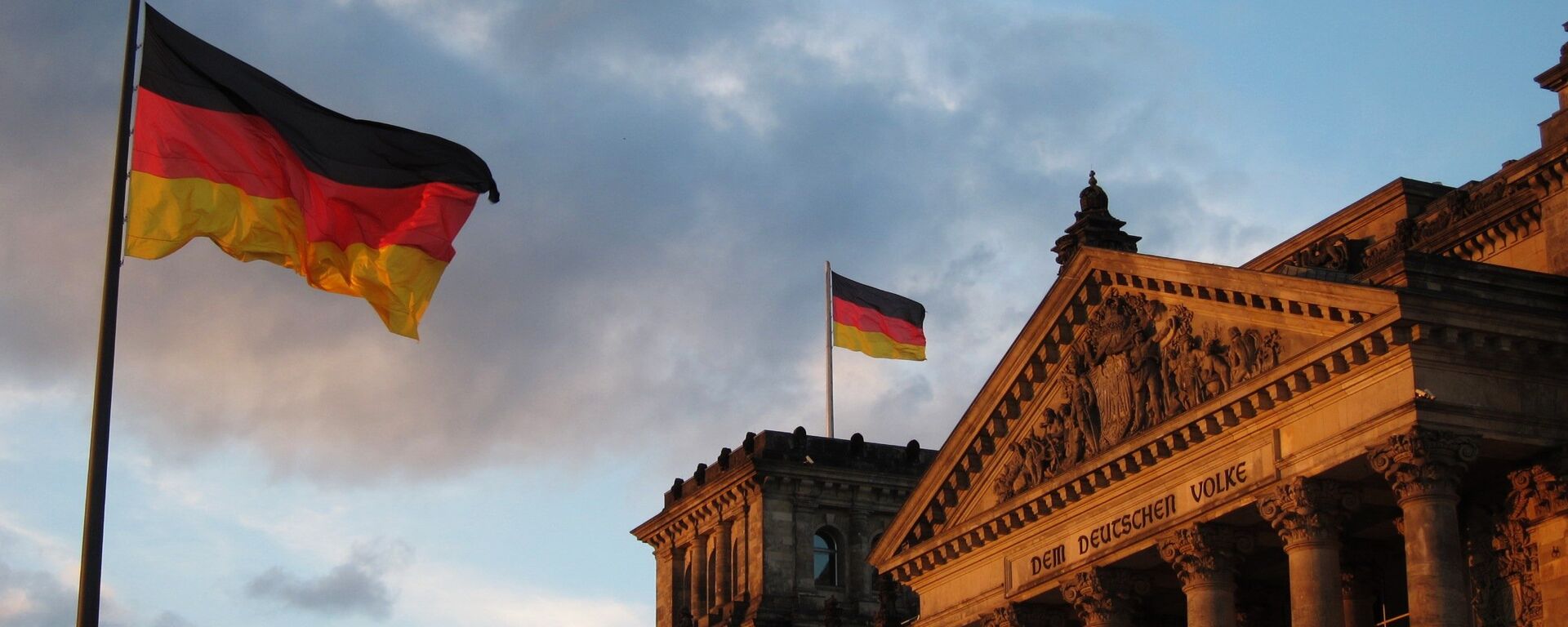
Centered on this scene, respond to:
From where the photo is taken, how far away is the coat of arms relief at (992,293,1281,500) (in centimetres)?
3828

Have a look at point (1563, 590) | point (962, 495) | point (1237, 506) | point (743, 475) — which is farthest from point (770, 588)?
point (1563, 590)

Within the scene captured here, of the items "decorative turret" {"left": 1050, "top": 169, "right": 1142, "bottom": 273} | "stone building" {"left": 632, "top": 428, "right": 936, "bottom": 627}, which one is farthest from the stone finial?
"stone building" {"left": 632, "top": 428, "right": 936, "bottom": 627}

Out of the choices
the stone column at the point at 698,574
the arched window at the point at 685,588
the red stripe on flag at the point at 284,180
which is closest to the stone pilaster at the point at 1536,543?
the red stripe on flag at the point at 284,180

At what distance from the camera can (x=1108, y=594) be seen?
4316cm

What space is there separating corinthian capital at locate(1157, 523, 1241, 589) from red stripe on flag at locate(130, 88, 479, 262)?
18.6m

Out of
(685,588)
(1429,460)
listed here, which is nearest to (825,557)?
(685,588)

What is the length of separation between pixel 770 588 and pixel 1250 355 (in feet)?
105

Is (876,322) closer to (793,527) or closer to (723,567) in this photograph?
(793,527)

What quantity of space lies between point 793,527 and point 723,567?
10.4 ft

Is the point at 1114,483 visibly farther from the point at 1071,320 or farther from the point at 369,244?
the point at 369,244

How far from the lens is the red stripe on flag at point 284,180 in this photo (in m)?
24.4

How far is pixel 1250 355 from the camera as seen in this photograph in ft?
123

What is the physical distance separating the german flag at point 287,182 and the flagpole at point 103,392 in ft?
5.18

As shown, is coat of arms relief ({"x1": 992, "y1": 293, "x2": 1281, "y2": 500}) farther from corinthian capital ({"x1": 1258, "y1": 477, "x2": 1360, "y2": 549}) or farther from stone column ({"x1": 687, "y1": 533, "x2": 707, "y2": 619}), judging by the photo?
stone column ({"x1": 687, "y1": 533, "x2": 707, "y2": 619})
